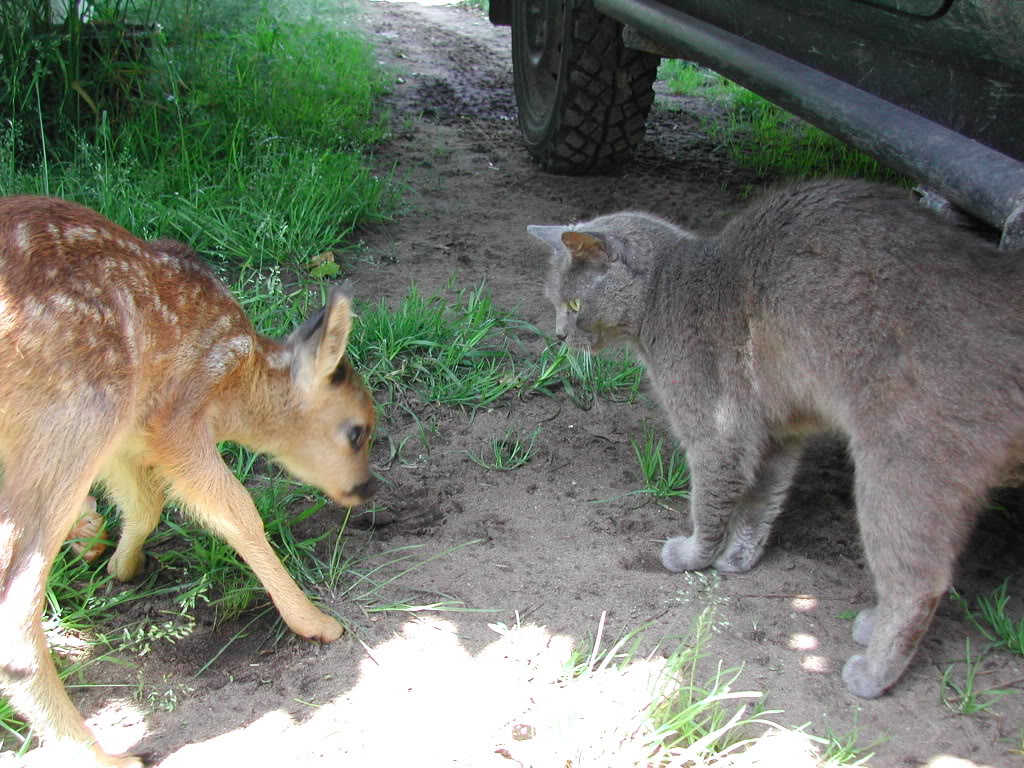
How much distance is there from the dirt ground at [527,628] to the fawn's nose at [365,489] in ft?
0.74

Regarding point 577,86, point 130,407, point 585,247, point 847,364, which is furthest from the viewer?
point 577,86

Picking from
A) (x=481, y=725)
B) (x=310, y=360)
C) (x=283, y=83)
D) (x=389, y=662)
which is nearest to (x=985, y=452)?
(x=481, y=725)

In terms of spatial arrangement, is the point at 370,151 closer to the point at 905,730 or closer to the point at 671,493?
the point at 671,493

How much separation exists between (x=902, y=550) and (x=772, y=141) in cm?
558

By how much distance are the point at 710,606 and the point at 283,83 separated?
582 centimetres

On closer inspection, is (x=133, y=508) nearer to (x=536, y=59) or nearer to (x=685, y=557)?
(x=685, y=557)

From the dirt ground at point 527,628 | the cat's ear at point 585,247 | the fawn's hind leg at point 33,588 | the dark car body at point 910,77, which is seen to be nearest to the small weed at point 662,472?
the dirt ground at point 527,628

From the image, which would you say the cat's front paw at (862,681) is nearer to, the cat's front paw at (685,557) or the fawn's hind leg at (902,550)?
the fawn's hind leg at (902,550)

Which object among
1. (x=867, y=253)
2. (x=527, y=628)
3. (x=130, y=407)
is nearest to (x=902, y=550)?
(x=867, y=253)

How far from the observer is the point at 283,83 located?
7523 mm

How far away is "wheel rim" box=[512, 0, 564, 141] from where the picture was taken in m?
7.30

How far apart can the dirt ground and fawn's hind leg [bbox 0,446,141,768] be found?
0.80ft

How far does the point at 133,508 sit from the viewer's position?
11.6 feet

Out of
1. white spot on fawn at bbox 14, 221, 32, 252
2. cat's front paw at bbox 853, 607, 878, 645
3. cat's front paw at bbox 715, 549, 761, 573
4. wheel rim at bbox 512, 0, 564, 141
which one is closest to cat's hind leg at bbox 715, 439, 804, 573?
cat's front paw at bbox 715, 549, 761, 573
